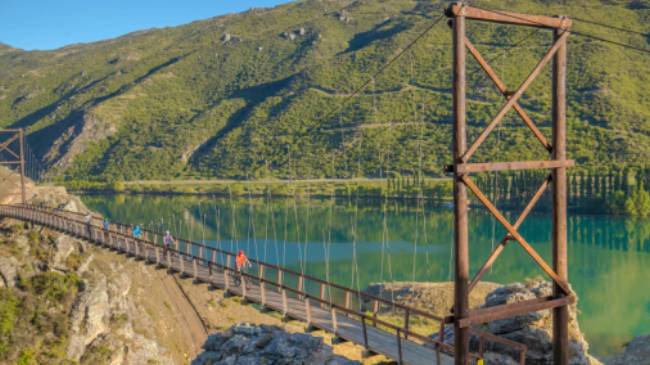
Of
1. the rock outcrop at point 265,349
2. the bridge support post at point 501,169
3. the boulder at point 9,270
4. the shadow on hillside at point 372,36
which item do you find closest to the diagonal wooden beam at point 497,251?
the bridge support post at point 501,169

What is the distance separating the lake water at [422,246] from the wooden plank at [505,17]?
1841 centimetres

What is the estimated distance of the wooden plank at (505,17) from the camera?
7.80 m

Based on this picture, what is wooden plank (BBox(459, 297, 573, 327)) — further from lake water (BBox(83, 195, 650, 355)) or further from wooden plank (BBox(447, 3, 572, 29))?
lake water (BBox(83, 195, 650, 355))

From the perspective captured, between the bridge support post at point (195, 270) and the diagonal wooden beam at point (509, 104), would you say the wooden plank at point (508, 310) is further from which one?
the bridge support post at point (195, 270)

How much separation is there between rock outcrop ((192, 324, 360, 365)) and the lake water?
43.7 ft

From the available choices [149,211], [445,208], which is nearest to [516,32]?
[445,208]

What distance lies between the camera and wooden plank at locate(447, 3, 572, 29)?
7797mm

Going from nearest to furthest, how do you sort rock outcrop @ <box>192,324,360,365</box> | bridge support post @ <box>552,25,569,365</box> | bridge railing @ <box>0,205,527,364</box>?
bridge support post @ <box>552,25,569,365</box>, bridge railing @ <box>0,205,527,364</box>, rock outcrop @ <box>192,324,360,365</box>

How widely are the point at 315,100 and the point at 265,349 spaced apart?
100 m

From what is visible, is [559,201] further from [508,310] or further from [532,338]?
[532,338]

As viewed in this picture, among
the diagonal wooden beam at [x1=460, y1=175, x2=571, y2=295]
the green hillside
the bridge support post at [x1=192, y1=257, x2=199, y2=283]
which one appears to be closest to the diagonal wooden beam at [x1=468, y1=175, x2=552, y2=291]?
the diagonal wooden beam at [x1=460, y1=175, x2=571, y2=295]

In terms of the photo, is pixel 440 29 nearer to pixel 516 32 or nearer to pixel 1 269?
pixel 516 32

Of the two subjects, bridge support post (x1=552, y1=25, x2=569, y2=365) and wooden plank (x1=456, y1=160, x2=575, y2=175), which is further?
bridge support post (x1=552, y1=25, x2=569, y2=365)

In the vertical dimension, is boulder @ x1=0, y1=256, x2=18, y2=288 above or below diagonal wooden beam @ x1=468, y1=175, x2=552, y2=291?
below
